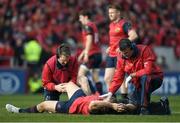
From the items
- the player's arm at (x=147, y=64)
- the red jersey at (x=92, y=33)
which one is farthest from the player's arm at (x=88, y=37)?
the player's arm at (x=147, y=64)

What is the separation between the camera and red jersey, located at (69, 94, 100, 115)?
43.4ft

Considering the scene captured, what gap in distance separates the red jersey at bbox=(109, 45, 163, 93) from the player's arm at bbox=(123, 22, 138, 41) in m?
2.58

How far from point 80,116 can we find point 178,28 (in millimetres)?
19515

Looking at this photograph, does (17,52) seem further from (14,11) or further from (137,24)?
(137,24)

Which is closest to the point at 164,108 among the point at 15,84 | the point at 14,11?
the point at 15,84

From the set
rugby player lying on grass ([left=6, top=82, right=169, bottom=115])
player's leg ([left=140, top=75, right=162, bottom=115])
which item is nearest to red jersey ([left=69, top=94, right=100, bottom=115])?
rugby player lying on grass ([left=6, top=82, right=169, bottom=115])

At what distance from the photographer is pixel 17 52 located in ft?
88.5

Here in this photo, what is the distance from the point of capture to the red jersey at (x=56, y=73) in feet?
47.0

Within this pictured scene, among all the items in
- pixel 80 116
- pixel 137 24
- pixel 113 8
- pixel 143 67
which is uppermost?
pixel 137 24

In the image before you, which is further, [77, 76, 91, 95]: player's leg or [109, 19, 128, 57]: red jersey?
[109, 19, 128, 57]: red jersey

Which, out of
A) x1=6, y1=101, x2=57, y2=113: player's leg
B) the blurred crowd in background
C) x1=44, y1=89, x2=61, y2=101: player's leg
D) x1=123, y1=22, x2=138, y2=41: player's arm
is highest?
the blurred crowd in background

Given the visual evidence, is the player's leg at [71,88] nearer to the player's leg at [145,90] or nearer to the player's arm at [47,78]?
the player's arm at [47,78]

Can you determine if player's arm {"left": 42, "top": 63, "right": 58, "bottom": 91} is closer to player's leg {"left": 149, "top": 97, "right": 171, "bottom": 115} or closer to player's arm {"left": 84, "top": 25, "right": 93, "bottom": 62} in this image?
player's leg {"left": 149, "top": 97, "right": 171, "bottom": 115}

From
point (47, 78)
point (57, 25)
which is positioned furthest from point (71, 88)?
point (57, 25)
